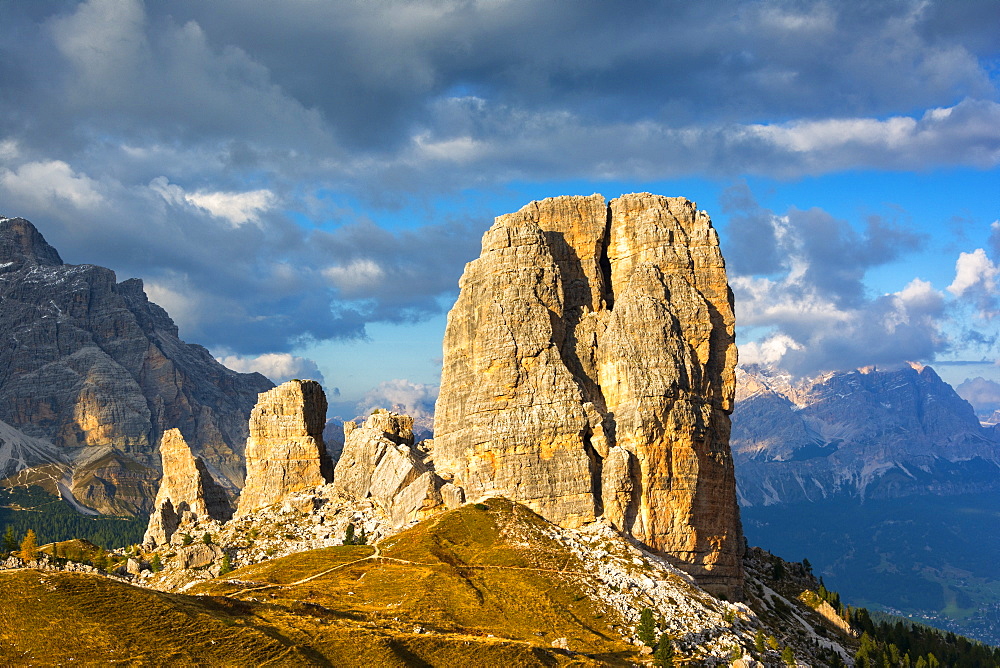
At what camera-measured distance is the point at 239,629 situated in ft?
329

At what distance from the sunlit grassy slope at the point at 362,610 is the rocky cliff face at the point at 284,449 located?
3013 centimetres

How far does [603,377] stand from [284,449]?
6245cm

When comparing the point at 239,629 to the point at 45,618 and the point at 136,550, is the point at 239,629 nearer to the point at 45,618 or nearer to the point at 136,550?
the point at 45,618

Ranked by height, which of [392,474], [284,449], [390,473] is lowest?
[392,474]

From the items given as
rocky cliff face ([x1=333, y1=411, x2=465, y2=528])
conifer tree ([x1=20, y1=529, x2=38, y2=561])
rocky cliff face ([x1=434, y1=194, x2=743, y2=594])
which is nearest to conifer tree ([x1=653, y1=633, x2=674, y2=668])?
rocky cliff face ([x1=434, y1=194, x2=743, y2=594])

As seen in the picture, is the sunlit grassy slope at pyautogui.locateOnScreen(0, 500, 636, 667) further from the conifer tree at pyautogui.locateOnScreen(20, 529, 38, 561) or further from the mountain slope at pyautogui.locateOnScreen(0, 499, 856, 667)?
the conifer tree at pyautogui.locateOnScreen(20, 529, 38, 561)

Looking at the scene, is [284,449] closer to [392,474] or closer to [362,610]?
[392,474]

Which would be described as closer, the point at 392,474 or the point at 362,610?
the point at 362,610

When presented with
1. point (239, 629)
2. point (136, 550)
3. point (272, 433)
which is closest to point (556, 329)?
point (272, 433)

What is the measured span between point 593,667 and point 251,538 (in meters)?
78.4

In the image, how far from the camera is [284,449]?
7279 inches

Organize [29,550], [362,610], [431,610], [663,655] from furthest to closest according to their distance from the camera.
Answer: [29,550], [431,610], [362,610], [663,655]

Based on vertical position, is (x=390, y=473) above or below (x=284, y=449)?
below

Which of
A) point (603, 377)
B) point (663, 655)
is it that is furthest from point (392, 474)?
point (663, 655)
